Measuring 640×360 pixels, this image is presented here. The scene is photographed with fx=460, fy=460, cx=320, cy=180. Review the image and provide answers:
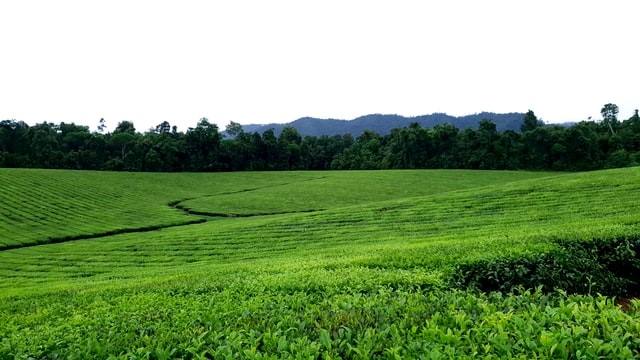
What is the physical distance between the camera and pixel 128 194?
174ft

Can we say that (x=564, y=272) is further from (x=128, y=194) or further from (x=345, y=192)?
(x=128, y=194)

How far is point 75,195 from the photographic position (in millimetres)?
48438

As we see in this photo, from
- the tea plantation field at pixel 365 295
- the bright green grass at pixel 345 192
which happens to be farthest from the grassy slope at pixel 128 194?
the tea plantation field at pixel 365 295

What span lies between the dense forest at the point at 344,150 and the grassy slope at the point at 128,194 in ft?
77.9

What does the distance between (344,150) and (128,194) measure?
67.0 meters

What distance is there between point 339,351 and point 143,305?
184 inches

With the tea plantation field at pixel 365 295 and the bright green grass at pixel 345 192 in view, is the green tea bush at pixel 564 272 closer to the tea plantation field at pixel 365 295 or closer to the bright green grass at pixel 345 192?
the tea plantation field at pixel 365 295

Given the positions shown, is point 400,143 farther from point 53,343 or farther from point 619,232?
point 53,343

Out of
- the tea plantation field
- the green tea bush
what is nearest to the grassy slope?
the tea plantation field

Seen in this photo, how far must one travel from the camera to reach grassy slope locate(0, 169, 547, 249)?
3672 centimetres

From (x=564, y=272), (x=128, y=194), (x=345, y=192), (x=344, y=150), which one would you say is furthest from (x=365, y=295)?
(x=344, y=150)

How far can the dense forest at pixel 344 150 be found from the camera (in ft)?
280

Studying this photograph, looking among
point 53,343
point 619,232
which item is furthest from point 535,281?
point 53,343

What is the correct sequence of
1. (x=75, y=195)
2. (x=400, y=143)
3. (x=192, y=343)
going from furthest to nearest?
1. (x=400, y=143)
2. (x=75, y=195)
3. (x=192, y=343)
